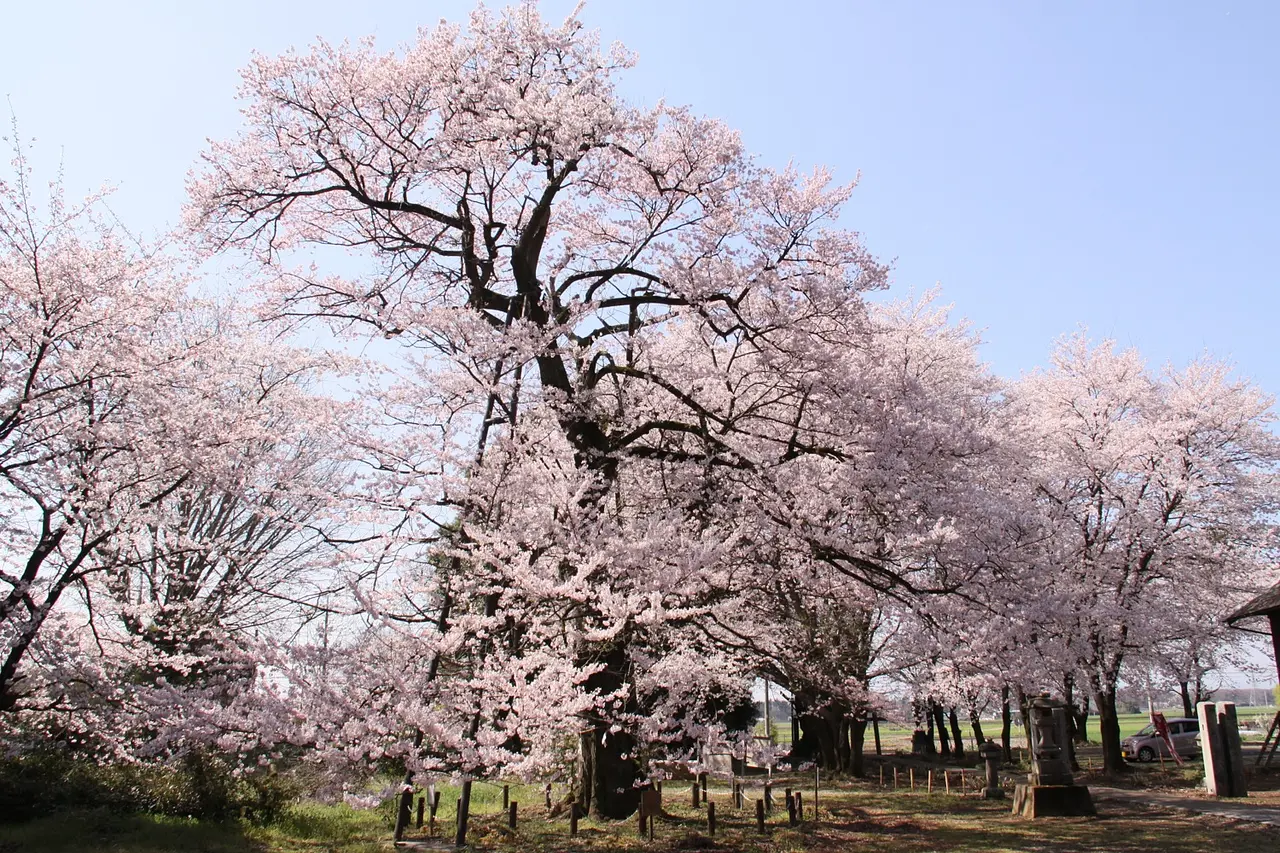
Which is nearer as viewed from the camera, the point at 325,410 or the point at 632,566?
the point at 632,566

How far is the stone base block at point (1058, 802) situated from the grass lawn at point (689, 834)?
0.36 metres

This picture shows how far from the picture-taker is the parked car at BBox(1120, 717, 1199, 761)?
2702 centimetres

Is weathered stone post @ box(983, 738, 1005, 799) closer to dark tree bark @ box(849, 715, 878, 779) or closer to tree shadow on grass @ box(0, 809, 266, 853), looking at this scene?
dark tree bark @ box(849, 715, 878, 779)

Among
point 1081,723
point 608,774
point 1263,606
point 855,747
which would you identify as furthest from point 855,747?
point 1081,723

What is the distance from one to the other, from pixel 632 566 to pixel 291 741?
3.79 m

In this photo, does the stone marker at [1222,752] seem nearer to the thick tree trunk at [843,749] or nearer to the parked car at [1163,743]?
the thick tree trunk at [843,749]

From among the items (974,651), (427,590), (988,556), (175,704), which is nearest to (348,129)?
(427,590)

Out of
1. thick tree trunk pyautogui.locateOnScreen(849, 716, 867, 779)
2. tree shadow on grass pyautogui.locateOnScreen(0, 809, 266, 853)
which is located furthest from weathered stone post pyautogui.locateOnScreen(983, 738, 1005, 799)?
tree shadow on grass pyautogui.locateOnScreen(0, 809, 266, 853)

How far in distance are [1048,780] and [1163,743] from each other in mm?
16365

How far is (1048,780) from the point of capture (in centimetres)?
1431

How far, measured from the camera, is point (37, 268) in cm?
919

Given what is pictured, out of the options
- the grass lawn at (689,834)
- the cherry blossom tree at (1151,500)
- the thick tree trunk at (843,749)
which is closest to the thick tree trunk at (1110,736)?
the cherry blossom tree at (1151,500)

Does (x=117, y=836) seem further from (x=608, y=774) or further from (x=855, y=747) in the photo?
(x=855, y=747)

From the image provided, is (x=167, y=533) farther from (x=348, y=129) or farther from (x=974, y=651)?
(x=974, y=651)
